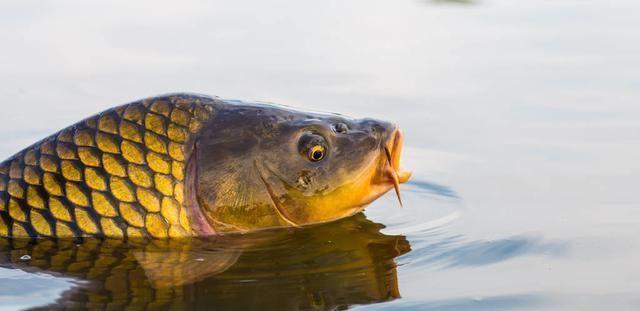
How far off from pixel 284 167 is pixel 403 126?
64.2 inches

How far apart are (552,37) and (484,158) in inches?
110

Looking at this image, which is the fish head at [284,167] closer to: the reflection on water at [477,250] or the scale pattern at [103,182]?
the scale pattern at [103,182]

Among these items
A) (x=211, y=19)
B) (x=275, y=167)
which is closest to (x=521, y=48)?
(x=211, y=19)

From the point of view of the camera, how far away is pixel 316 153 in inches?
204

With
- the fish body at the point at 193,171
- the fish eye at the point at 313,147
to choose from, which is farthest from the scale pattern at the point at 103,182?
the fish eye at the point at 313,147

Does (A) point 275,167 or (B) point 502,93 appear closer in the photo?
(A) point 275,167

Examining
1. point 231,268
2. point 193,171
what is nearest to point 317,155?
point 193,171

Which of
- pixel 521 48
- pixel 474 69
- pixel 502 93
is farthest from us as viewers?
pixel 521 48

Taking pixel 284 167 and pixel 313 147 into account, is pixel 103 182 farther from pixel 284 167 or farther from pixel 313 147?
pixel 313 147

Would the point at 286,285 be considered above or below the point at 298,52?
below

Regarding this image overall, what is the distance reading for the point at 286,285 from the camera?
14.8 feet

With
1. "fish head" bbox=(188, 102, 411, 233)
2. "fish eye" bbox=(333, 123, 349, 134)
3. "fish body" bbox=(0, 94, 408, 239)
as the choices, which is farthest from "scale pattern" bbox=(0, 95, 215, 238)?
"fish eye" bbox=(333, 123, 349, 134)

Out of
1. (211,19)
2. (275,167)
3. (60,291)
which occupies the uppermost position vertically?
(211,19)

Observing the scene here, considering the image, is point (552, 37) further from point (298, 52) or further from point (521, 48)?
point (298, 52)
